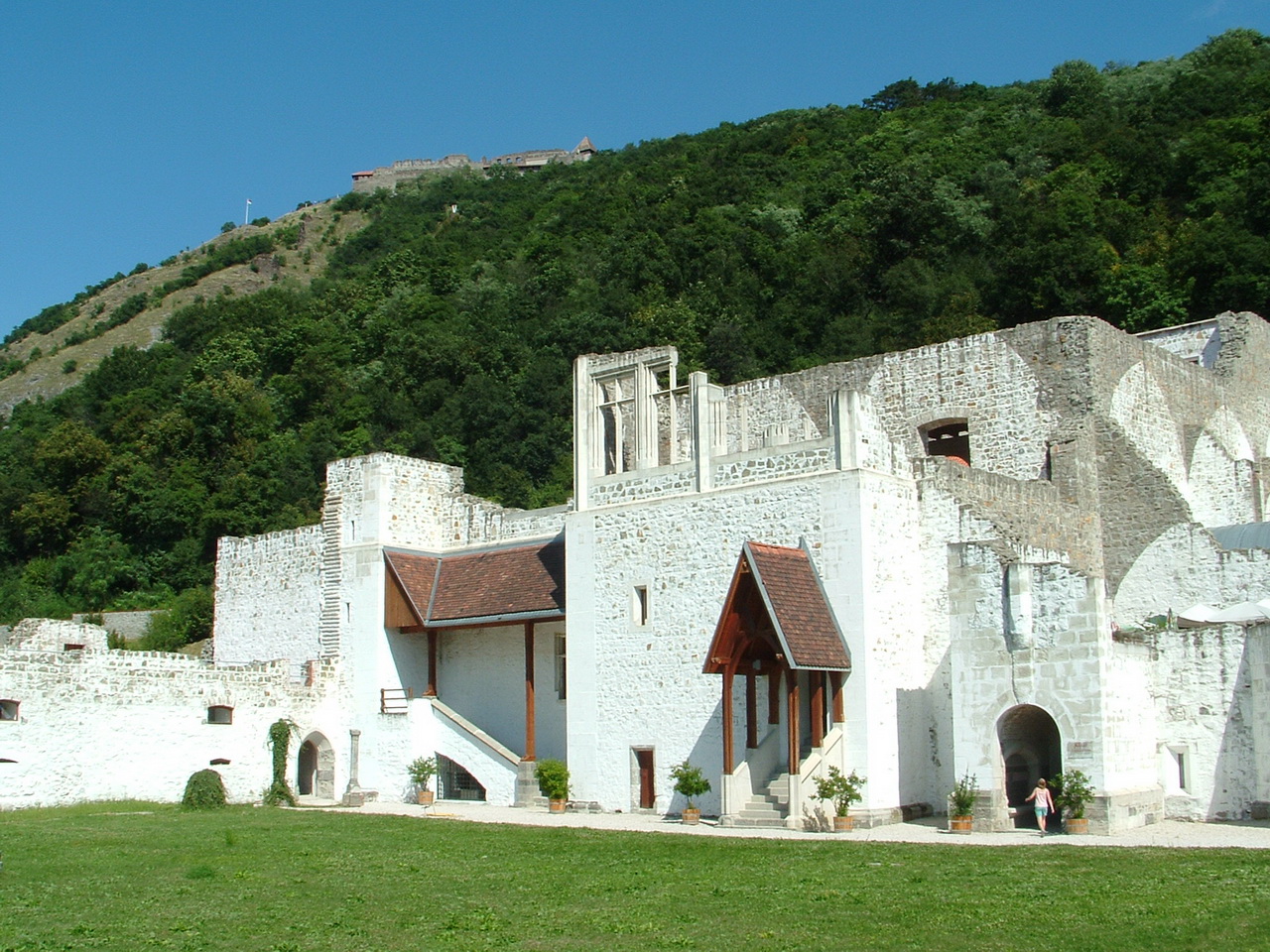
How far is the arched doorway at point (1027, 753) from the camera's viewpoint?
19.9 metres

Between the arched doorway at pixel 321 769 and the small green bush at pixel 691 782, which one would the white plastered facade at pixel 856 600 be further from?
the small green bush at pixel 691 782

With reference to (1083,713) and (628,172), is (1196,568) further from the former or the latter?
(628,172)

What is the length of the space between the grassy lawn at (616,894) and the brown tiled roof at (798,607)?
10.8 ft

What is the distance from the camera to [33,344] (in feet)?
338

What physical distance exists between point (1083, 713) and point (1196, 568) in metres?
7.76

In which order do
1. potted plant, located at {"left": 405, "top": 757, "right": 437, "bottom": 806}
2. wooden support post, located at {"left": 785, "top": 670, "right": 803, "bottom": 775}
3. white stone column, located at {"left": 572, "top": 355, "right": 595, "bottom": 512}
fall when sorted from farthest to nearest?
1. potted plant, located at {"left": 405, "top": 757, "right": 437, "bottom": 806}
2. white stone column, located at {"left": 572, "top": 355, "right": 595, "bottom": 512}
3. wooden support post, located at {"left": 785, "top": 670, "right": 803, "bottom": 775}

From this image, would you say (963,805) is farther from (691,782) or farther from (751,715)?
(691,782)

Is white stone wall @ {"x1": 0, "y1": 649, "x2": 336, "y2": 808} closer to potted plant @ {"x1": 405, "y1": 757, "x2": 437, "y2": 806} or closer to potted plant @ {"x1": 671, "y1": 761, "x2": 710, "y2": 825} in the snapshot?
potted plant @ {"x1": 405, "y1": 757, "x2": 437, "y2": 806}

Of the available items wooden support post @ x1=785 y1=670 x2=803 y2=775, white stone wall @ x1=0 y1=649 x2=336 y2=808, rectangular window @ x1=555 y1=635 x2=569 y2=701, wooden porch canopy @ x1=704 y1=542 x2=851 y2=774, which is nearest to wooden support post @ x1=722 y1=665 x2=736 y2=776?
wooden porch canopy @ x1=704 y1=542 x2=851 y2=774

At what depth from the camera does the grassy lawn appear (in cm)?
1038

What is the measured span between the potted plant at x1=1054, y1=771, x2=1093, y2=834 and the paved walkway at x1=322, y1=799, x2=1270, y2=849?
295 mm

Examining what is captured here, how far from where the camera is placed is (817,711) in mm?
20547

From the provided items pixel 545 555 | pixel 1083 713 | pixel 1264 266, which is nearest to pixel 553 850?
pixel 1083 713

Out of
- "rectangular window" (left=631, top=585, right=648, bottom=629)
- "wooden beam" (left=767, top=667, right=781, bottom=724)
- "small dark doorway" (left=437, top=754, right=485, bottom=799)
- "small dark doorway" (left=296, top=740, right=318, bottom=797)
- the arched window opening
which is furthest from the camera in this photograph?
"small dark doorway" (left=296, top=740, right=318, bottom=797)
